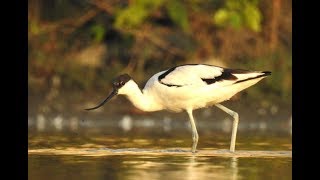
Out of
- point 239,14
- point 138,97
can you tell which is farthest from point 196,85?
point 239,14

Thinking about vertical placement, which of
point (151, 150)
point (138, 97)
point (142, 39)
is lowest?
point (151, 150)

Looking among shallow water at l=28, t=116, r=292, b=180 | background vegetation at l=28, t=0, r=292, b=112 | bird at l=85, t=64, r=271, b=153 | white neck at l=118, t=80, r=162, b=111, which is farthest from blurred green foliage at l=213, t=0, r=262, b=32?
bird at l=85, t=64, r=271, b=153

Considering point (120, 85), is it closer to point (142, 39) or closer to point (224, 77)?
point (224, 77)

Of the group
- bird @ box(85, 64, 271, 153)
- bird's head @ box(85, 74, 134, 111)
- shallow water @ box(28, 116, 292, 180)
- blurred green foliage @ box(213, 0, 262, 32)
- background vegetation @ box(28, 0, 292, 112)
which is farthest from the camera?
background vegetation @ box(28, 0, 292, 112)

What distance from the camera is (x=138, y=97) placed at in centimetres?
1367

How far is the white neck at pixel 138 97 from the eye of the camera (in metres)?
13.6

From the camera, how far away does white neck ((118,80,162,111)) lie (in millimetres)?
13609

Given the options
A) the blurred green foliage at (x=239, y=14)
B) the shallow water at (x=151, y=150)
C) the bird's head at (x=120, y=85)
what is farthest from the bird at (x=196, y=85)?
the blurred green foliage at (x=239, y=14)

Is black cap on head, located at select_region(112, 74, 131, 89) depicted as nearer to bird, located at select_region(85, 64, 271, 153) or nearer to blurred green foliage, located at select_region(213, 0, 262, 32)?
bird, located at select_region(85, 64, 271, 153)

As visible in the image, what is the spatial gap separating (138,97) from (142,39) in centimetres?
509

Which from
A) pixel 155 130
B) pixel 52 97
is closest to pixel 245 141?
pixel 155 130

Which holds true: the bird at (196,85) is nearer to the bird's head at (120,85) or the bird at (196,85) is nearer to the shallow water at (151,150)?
the bird's head at (120,85)

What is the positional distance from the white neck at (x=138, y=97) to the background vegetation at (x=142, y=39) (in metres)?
4.35

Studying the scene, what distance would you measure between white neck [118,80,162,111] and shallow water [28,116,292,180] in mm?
433
